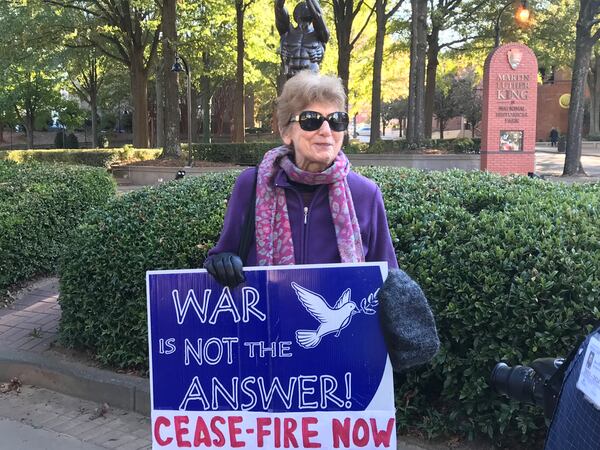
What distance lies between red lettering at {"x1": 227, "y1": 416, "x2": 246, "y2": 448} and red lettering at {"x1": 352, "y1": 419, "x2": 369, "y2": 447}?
422 millimetres

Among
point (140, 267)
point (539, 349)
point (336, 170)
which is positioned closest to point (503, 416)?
point (539, 349)

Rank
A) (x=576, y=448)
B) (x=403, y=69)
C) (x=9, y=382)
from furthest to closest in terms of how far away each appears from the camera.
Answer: (x=403, y=69)
(x=9, y=382)
(x=576, y=448)

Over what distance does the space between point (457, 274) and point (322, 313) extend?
3.89ft

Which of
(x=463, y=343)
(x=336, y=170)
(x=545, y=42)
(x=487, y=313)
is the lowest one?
(x=463, y=343)

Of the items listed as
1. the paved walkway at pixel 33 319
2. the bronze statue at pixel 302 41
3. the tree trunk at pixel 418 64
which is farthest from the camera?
the tree trunk at pixel 418 64

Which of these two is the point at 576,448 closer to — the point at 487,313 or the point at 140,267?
the point at 487,313

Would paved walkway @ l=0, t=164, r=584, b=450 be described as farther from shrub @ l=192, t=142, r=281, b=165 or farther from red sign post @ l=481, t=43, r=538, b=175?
shrub @ l=192, t=142, r=281, b=165

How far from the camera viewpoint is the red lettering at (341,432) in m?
2.17

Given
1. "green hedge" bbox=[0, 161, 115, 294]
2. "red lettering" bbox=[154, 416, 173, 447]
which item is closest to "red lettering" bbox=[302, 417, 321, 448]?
"red lettering" bbox=[154, 416, 173, 447]

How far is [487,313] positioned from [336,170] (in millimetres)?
1328

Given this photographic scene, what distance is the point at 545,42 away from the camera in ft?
83.0

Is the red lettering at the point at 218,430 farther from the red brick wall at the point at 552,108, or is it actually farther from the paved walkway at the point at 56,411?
the red brick wall at the point at 552,108

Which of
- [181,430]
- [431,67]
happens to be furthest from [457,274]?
[431,67]

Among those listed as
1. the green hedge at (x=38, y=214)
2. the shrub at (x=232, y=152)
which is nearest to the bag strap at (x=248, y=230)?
the green hedge at (x=38, y=214)
